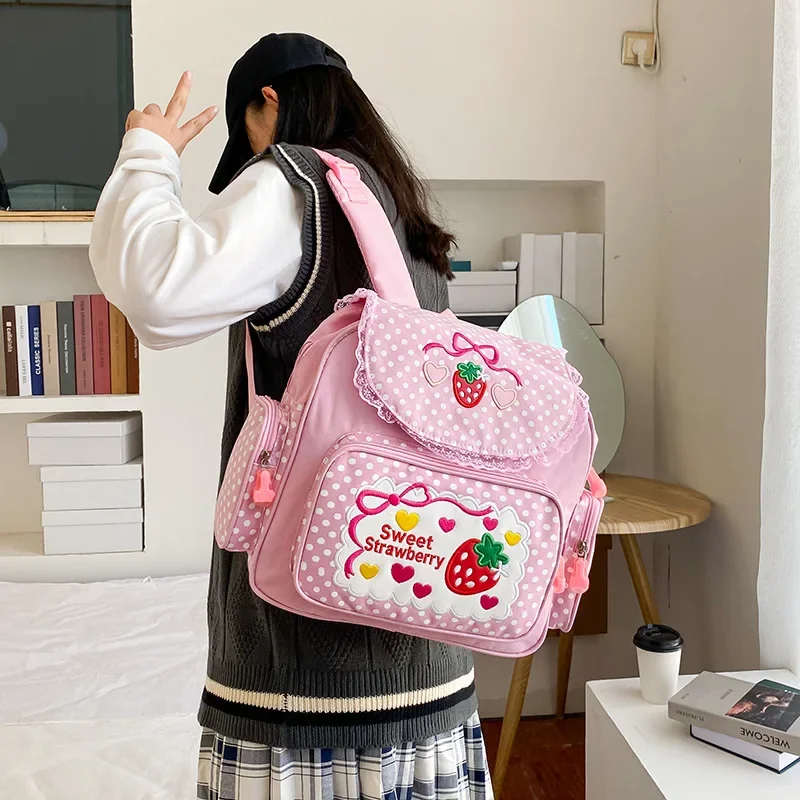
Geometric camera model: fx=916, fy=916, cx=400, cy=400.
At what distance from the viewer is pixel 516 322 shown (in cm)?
196

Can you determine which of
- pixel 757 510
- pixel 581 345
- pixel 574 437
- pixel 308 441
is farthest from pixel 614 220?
pixel 308 441

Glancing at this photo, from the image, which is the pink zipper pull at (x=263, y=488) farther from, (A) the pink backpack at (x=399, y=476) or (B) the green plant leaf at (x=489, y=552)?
(B) the green plant leaf at (x=489, y=552)

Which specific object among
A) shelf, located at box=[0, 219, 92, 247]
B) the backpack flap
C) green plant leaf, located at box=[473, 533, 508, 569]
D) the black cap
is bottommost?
green plant leaf, located at box=[473, 533, 508, 569]

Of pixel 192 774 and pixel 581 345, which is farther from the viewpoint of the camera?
pixel 581 345

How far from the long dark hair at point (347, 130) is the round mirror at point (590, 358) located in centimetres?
110

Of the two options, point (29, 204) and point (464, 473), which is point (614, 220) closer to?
point (29, 204)

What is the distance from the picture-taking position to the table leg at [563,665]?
2104 millimetres

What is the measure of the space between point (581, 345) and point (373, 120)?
1208mm

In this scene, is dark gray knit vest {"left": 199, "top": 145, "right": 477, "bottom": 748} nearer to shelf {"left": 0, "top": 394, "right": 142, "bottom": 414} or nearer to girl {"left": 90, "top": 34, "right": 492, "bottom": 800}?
girl {"left": 90, "top": 34, "right": 492, "bottom": 800}

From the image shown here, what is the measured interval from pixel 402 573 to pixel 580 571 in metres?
0.17

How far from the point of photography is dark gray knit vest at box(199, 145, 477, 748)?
2.50ft

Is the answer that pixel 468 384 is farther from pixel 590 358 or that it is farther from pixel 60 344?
pixel 60 344

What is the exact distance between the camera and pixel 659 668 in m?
1.27

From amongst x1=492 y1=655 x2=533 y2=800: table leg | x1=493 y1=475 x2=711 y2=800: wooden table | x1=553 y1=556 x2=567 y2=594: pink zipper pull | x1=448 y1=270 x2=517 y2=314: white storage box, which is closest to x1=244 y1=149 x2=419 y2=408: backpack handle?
x1=553 y1=556 x2=567 y2=594: pink zipper pull
